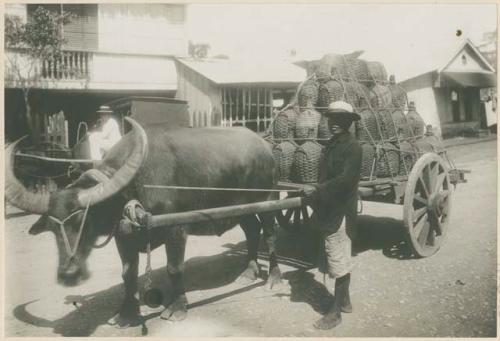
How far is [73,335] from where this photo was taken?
4109 mm

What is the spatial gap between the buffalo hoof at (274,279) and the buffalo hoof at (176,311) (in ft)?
3.86

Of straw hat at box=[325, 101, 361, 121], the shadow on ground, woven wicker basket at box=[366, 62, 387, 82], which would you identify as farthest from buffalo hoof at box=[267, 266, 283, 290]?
woven wicker basket at box=[366, 62, 387, 82]

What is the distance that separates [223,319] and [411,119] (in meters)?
4.21

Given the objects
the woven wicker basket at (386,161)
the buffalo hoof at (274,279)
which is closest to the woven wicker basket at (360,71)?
the woven wicker basket at (386,161)

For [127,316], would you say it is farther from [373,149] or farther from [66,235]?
[373,149]

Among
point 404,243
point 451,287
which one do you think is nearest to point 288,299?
point 451,287

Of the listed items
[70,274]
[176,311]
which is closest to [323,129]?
[176,311]

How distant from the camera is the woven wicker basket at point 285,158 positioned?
6.03 metres

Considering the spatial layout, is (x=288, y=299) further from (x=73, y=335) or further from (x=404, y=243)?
(x=404, y=243)

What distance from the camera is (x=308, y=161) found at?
5.75 meters

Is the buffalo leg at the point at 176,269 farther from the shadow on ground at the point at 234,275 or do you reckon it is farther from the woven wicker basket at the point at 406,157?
the woven wicker basket at the point at 406,157

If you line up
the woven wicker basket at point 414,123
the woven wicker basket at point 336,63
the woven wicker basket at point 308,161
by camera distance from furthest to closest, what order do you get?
the woven wicker basket at point 414,123, the woven wicker basket at point 336,63, the woven wicker basket at point 308,161

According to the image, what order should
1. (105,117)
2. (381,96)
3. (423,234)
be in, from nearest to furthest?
(423,234) → (381,96) → (105,117)

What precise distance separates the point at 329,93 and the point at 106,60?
34.1ft
